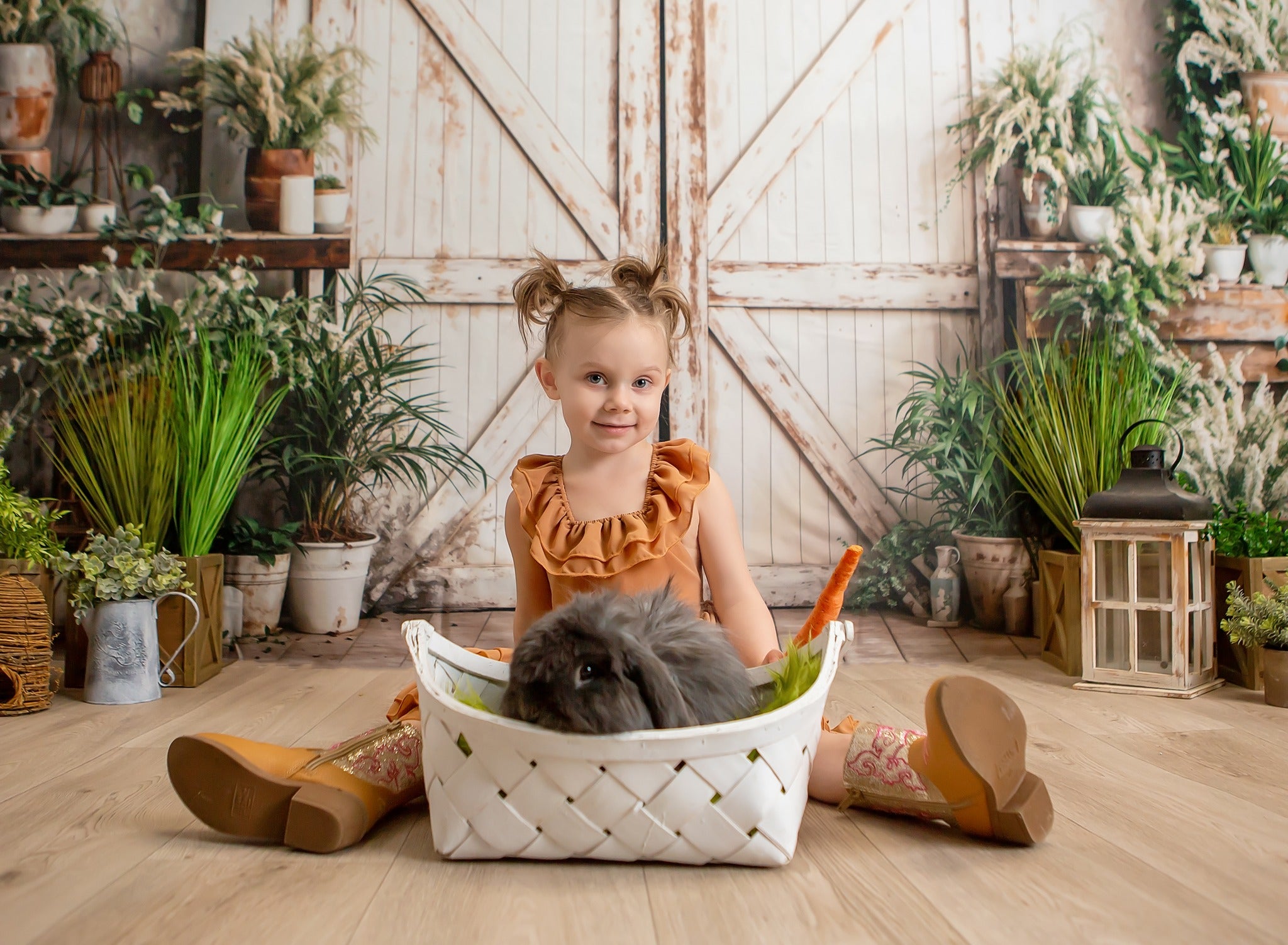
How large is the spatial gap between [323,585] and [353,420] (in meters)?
0.44

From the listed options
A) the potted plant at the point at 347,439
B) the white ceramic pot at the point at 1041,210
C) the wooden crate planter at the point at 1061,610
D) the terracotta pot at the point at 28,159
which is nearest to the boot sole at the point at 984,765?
the wooden crate planter at the point at 1061,610

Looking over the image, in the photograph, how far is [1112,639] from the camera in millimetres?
2129

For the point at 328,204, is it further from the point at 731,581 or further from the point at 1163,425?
the point at 1163,425

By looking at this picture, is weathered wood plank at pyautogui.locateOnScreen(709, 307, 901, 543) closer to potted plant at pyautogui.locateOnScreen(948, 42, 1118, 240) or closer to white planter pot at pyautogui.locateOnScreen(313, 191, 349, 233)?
potted plant at pyautogui.locateOnScreen(948, 42, 1118, 240)

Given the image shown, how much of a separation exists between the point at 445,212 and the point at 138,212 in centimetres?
84

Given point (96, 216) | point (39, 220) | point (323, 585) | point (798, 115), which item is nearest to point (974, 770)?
point (323, 585)

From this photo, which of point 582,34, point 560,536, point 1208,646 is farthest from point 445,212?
point 1208,646

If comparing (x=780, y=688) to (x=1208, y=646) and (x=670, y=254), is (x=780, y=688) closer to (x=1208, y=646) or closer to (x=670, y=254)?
(x=1208, y=646)

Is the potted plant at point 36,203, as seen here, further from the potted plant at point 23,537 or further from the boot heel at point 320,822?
the boot heel at point 320,822

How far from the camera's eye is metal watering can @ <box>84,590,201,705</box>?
1.97 meters

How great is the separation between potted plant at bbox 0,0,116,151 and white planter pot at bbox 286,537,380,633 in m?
1.39

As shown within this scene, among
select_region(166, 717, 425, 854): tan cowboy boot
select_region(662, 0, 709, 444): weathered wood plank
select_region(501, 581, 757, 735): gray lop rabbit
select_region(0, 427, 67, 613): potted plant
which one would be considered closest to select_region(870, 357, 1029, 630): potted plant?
select_region(662, 0, 709, 444): weathered wood plank

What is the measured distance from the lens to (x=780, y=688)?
116 centimetres

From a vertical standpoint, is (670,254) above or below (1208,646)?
above
